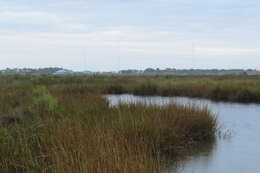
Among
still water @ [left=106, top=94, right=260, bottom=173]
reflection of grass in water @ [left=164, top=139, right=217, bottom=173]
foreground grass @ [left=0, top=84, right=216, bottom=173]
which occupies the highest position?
foreground grass @ [left=0, top=84, right=216, bottom=173]

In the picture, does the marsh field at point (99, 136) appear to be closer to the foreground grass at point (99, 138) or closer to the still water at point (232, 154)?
the foreground grass at point (99, 138)

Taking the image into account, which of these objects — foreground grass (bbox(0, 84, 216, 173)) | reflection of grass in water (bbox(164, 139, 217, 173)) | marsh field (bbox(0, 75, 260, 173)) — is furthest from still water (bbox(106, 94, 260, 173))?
foreground grass (bbox(0, 84, 216, 173))

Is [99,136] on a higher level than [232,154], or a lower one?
higher

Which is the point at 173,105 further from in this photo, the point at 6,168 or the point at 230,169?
the point at 6,168

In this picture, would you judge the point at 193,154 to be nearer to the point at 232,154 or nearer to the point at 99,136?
the point at 232,154

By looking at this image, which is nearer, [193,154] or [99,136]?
[99,136]

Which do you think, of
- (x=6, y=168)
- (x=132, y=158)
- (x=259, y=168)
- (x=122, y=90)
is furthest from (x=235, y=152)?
(x=122, y=90)

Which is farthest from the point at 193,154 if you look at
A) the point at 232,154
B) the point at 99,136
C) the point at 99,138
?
the point at 99,138

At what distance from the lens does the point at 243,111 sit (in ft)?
52.6

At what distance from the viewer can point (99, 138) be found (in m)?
4.97

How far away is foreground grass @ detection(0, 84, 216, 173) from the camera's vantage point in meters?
4.40

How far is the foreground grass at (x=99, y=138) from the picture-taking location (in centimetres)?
440

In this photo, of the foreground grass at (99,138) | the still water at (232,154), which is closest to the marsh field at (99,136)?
the foreground grass at (99,138)

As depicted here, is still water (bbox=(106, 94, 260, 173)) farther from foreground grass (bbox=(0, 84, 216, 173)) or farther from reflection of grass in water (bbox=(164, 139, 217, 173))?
foreground grass (bbox=(0, 84, 216, 173))
